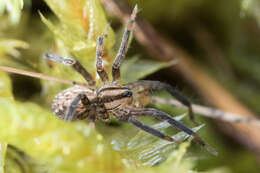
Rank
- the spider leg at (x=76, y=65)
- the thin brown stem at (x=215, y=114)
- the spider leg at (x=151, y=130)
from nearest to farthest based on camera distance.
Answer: the spider leg at (x=151, y=130) < the spider leg at (x=76, y=65) < the thin brown stem at (x=215, y=114)

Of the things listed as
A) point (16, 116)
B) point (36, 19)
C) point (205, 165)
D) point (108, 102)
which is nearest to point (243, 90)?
point (205, 165)

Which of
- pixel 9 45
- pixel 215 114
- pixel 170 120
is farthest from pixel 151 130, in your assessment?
pixel 9 45

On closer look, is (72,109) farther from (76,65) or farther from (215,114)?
(215,114)

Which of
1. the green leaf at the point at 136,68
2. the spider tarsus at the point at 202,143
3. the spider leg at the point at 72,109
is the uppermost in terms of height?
the green leaf at the point at 136,68

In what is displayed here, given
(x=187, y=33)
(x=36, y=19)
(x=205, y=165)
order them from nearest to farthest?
(x=205, y=165)
(x=36, y=19)
(x=187, y=33)

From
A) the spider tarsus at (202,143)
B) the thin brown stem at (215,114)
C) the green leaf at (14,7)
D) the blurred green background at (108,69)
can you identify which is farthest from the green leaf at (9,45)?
the spider tarsus at (202,143)

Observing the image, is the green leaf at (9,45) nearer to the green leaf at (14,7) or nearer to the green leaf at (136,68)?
the green leaf at (14,7)

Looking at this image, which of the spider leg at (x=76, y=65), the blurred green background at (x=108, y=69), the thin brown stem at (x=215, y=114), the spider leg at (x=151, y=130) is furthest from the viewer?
the thin brown stem at (x=215, y=114)

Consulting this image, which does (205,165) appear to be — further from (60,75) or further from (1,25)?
(1,25)
